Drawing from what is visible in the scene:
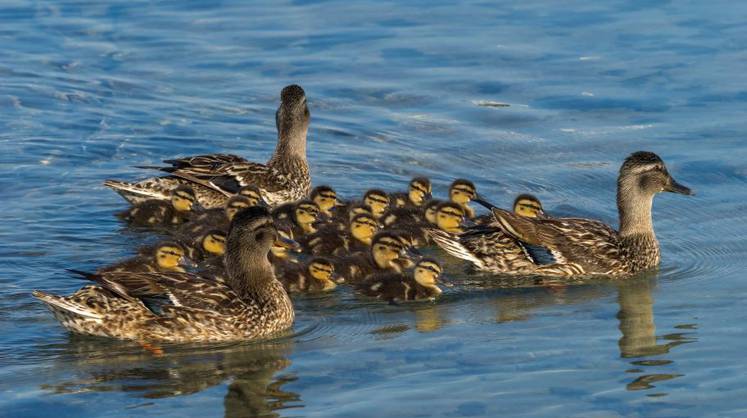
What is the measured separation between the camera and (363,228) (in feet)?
35.0

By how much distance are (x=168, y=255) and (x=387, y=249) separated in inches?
55.1

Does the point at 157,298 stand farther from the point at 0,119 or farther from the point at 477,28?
the point at 477,28

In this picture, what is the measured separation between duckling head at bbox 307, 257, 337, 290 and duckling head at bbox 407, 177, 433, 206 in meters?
1.86

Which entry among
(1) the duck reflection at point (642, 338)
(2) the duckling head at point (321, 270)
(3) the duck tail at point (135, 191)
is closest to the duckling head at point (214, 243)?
(2) the duckling head at point (321, 270)

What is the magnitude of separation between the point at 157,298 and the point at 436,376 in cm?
174

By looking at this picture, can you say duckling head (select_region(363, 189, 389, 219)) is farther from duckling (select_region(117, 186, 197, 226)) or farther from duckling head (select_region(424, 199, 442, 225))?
duckling (select_region(117, 186, 197, 226))

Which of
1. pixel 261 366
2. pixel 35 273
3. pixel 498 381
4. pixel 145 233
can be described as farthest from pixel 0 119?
pixel 498 381

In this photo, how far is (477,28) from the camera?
50.9 ft

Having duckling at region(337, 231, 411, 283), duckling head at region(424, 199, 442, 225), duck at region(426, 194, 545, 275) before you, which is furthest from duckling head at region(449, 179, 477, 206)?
duckling at region(337, 231, 411, 283)

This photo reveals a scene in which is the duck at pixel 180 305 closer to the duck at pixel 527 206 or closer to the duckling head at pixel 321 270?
the duckling head at pixel 321 270

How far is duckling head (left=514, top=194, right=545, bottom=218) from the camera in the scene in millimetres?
10820

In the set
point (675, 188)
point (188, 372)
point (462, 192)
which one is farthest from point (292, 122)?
point (188, 372)

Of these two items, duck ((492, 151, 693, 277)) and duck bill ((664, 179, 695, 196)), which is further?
duck bill ((664, 179, 695, 196))

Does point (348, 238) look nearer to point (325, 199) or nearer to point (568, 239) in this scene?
point (325, 199)
